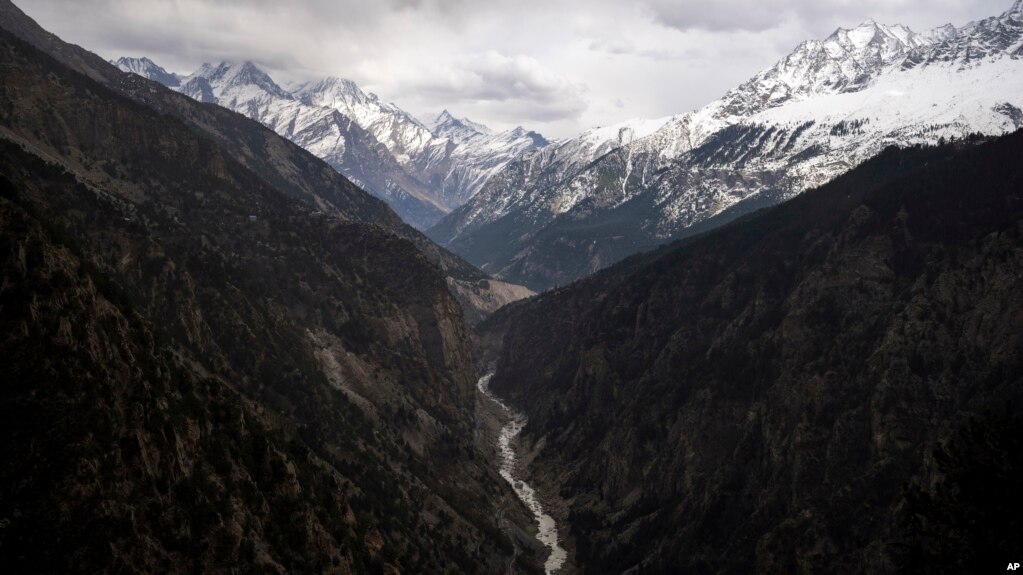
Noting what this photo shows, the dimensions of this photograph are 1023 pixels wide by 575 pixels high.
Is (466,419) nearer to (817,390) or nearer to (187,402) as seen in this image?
(817,390)

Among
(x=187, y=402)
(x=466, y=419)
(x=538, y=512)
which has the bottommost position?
(x=538, y=512)

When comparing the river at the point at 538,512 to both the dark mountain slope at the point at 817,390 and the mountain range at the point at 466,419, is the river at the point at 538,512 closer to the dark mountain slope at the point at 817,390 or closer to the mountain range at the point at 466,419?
the mountain range at the point at 466,419

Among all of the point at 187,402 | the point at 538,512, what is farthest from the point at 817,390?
the point at 187,402

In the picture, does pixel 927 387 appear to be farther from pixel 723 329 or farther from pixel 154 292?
pixel 154 292

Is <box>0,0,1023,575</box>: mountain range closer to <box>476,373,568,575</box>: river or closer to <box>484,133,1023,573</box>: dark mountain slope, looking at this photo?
<box>484,133,1023,573</box>: dark mountain slope

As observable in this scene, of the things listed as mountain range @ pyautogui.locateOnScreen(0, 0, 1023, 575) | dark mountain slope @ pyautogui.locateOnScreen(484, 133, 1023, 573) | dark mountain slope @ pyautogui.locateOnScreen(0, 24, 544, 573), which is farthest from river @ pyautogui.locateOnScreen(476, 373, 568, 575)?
dark mountain slope @ pyautogui.locateOnScreen(0, 24, 544, 573)
